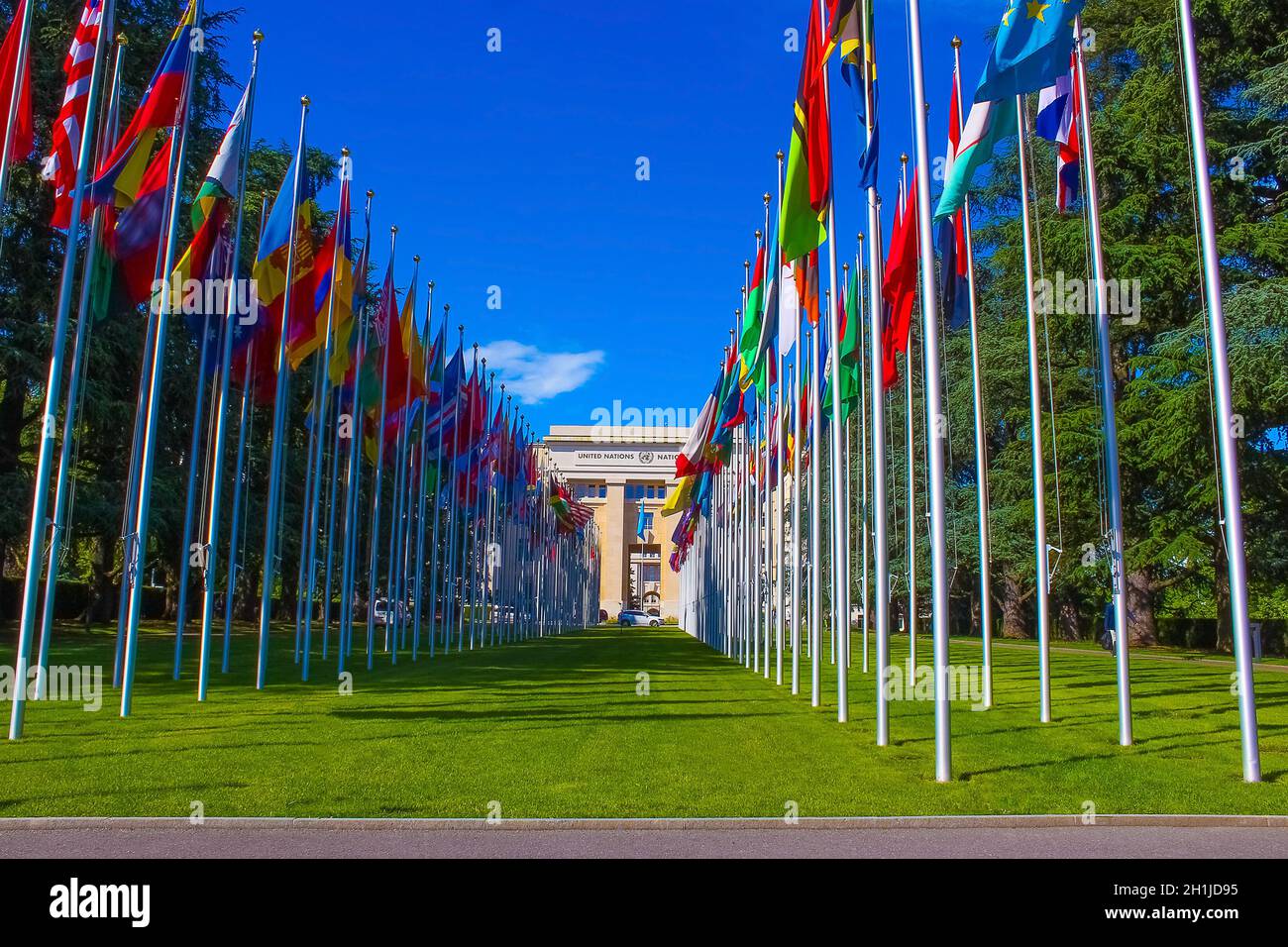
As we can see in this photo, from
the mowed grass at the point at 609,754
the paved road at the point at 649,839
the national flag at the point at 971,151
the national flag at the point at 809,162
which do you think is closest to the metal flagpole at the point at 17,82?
the mowed grass at the point at 609,754

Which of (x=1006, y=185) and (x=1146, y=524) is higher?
(x=1006, y=185)

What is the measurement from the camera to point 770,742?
46.1ft

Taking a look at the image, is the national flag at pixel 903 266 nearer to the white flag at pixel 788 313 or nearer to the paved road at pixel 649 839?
the white flag at pixel 788 313

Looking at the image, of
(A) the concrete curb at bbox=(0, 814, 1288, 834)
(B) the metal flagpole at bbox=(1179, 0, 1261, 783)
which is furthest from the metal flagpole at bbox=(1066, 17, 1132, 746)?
(A) the concrete curb at bbox=(0, 814, 1288, 834)

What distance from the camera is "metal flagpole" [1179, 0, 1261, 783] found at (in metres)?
11.0

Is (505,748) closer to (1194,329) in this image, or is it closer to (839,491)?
(839,491)

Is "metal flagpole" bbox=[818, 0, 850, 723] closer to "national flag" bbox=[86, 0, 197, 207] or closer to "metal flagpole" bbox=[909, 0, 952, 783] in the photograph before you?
"metal flagpole" bbox=[909, 0, 952, 783]

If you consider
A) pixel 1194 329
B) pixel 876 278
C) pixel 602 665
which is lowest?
pixel 602 665

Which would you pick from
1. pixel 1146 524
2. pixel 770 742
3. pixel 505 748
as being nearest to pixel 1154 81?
pixel 1146 524

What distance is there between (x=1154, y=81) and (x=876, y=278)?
25.0 metres

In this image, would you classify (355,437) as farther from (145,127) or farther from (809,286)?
(809,286)

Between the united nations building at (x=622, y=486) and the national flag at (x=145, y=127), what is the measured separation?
311 feet

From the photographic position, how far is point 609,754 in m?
12.8

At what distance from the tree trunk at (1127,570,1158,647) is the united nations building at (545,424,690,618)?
6937 cm
